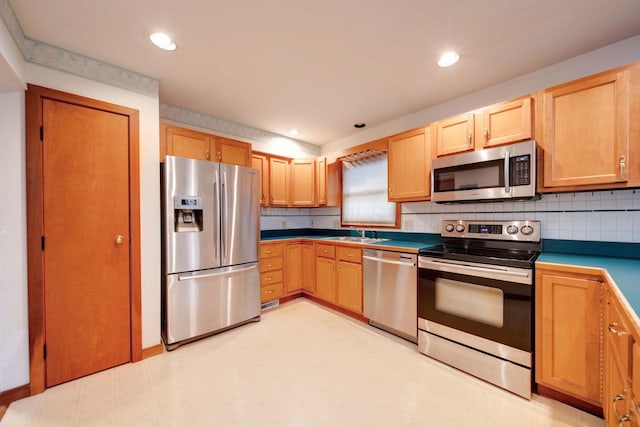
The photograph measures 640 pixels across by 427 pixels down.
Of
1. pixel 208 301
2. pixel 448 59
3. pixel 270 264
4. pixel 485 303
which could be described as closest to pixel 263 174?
pixel 270 264

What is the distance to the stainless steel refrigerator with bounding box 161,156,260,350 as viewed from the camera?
7.63 ft

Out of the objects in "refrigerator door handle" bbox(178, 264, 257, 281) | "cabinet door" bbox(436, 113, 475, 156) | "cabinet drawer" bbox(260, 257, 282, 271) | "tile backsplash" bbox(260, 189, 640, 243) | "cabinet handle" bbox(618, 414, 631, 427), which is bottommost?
"cabinet handle" bbox(618, 414, 631, 427)

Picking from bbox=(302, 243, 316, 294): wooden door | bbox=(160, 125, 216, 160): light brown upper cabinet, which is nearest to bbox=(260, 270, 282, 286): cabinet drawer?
bbox=(302, 243, 316, 294): wooden door

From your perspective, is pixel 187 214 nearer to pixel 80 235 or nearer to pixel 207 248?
pixel 207 248

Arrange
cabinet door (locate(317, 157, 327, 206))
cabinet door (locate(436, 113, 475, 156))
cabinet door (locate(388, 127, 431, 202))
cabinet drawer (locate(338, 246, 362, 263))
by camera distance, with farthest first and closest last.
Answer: cabinet door (locate(317, 157, 327, 206)) → cabinet drawer (locate(338, 246, 362, 263)) → cabinet door (locate(388, 127, 431, 202)) → cabinet door (locate(436, 113, 475, 156))

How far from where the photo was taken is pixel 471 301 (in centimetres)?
198

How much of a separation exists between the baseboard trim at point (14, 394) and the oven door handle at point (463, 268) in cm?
309

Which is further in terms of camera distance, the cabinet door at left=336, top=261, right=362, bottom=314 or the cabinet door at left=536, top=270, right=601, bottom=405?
the cabinet door at left=336, top=261, right=362, bottom=314

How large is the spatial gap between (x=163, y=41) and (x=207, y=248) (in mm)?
1741

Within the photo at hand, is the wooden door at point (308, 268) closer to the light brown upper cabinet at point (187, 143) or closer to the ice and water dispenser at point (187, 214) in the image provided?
the ice and water dispenser at point (187, 214)

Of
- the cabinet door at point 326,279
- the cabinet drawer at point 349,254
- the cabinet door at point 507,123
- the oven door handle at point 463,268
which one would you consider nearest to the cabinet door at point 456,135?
the cabinet door at point 507,123

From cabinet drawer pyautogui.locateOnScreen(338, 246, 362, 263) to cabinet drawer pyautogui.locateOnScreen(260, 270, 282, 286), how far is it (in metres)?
0.89

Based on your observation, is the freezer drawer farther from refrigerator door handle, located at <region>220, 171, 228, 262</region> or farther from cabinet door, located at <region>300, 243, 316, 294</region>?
cabinet door, located at <region>300, 243, 316, 294</region>

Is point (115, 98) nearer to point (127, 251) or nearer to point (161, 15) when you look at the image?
point (161, 15)
